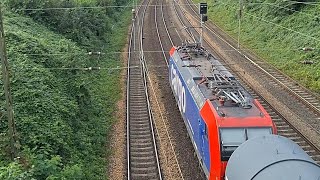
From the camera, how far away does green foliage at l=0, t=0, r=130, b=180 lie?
15312 millimetres

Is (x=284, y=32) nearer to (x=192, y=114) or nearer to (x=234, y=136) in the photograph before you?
(x=192, y=114)

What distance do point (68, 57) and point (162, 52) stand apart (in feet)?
48.5

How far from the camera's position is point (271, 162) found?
10.2m

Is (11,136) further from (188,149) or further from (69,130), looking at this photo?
(188,149)

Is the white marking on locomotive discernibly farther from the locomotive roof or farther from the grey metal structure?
the grey metal structure

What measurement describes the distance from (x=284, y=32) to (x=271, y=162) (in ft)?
101

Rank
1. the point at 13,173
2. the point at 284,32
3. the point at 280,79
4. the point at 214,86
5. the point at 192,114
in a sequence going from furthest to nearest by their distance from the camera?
the point at 284,32
the point at 280,79
the point at 192,114
the point at 214,86
the point at 13,173

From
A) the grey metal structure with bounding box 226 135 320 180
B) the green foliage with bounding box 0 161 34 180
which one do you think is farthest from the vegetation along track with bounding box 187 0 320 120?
the green foliage with bounding box 0 161 34 180

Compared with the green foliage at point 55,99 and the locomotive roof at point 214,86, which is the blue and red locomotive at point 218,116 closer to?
Result: the locomotive roof at point 214,86

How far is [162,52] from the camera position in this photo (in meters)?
38.8

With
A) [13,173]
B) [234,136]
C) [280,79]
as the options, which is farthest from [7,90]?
[280,79]

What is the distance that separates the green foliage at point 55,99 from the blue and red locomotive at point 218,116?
4683 millimetres

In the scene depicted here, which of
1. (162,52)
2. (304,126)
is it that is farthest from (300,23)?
(304,126)

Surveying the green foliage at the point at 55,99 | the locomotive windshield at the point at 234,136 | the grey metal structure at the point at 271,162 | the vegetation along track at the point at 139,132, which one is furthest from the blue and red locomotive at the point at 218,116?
the green foliage at the point at 55,99
